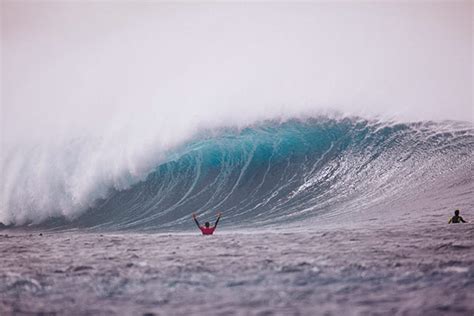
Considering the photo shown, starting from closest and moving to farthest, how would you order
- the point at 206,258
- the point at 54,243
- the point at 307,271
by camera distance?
the point at 307,271 → the point at 206,258 → the point at 54,243

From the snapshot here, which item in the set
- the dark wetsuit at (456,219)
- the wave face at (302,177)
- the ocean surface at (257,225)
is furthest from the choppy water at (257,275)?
the wave face at (302,177)

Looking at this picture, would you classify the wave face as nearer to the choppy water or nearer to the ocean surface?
the ocean surface

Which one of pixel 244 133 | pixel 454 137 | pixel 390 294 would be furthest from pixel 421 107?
pixel 390 294

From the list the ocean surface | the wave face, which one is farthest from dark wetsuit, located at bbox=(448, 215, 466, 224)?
the wave face

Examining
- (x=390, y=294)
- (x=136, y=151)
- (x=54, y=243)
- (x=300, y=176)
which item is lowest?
(x=390, y=294)

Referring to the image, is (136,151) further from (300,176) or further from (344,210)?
(344,210)

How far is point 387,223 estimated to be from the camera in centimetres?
636

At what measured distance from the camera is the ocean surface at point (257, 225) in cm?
331

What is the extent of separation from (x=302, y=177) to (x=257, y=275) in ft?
21.1

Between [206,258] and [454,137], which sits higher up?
[454,137]

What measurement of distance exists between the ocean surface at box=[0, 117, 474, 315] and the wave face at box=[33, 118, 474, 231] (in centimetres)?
5

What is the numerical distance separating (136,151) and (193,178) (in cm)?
218

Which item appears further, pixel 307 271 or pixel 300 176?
pixel 300 176

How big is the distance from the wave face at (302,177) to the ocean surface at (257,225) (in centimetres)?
5
